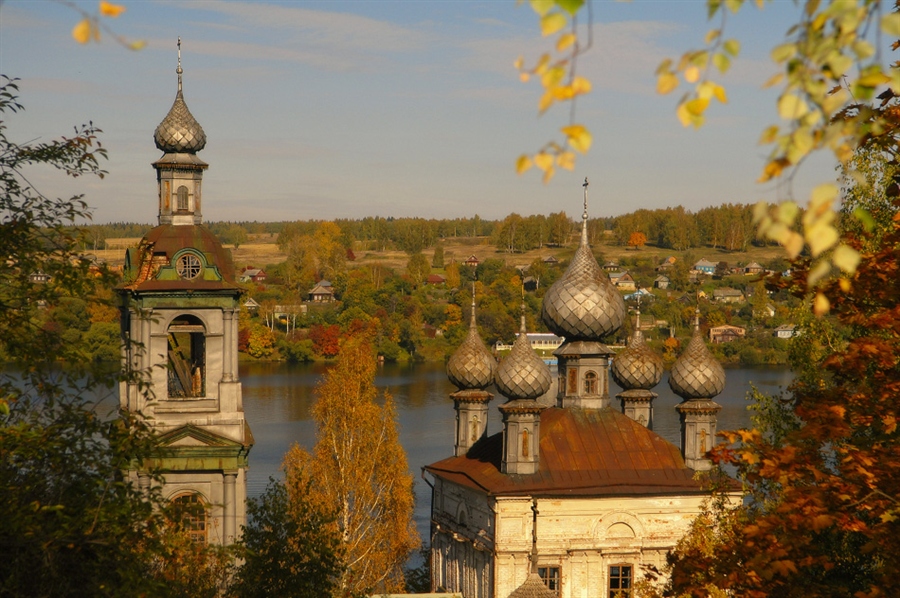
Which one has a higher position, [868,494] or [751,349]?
[868,494]

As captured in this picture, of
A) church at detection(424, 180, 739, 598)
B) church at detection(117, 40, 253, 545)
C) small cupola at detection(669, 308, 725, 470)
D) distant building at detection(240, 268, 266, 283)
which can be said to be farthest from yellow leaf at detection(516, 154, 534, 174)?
distant building at detection(240, 268, 266, 283)

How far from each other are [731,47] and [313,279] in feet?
349

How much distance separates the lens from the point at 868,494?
7.68m

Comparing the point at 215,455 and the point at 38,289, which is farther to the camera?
the point at 215,455

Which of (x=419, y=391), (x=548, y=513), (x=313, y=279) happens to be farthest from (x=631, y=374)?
(x=313, y=279)

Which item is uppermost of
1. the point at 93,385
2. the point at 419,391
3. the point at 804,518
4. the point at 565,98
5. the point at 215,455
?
the point at 565,98

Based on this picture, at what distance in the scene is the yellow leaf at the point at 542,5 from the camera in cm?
362

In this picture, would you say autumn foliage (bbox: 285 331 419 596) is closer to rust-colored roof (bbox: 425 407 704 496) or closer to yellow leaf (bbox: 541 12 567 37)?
rust-colored roof (bbox: 425 407 704 496)

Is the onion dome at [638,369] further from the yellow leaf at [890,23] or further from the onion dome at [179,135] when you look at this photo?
the yellow leaf at [890,23]

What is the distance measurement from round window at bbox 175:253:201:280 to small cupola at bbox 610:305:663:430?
351 inches

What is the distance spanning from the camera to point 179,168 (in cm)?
1808

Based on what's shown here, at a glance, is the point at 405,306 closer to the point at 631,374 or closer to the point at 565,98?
the point at 631,374

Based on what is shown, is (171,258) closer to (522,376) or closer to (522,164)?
(522,376)

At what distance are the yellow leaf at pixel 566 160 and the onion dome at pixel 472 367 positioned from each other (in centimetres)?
1971
